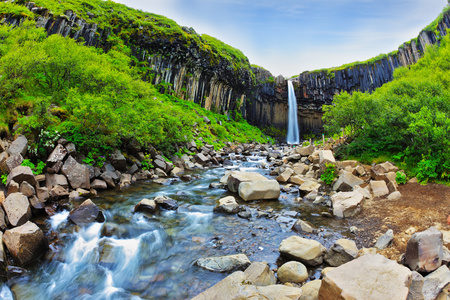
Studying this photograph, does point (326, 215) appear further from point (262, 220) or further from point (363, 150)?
point (363, 150)

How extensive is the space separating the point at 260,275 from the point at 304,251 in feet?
5.43

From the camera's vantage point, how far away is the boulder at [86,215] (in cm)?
852

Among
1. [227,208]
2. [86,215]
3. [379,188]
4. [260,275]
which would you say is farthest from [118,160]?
[379,188]

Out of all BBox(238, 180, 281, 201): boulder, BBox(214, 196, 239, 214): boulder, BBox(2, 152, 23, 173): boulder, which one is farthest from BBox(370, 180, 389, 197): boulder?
BBox(2, 152, 23, 173): boulder

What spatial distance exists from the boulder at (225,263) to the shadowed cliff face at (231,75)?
1256 inches

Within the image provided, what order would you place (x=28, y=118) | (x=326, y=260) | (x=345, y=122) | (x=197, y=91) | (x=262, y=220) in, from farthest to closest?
(x=197, y=91), (x=345, y=122), (x=28, y=118), (x=262, y=220), (x=326, y=260)

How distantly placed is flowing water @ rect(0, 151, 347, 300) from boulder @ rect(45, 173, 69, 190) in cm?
137

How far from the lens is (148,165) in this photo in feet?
54.6

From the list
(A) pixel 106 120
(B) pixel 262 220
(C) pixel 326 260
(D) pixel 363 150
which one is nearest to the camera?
(C) pixel 326 260

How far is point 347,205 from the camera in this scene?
9867 mm

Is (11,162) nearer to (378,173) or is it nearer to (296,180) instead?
(296,180)

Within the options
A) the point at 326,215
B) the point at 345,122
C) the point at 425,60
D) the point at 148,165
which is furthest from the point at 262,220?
the point at 425,60

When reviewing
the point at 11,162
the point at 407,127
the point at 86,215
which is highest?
the point at 407,127

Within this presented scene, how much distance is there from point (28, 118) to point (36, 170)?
281 cm
